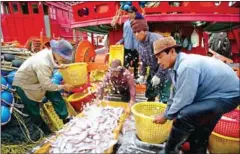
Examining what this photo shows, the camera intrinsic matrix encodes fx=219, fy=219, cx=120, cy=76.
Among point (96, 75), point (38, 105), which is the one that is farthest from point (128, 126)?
point (96, 75)

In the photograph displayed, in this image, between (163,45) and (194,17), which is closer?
(163,45)

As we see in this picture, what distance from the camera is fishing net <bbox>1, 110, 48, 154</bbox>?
4254 millimetres

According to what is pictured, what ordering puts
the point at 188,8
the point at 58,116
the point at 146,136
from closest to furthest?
the point at 146,136, the point at 58,116, the point at 188,8

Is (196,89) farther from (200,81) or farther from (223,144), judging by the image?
(223,144)

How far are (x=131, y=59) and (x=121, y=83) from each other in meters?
1.66

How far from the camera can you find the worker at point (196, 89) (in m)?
2.18

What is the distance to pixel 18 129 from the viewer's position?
4520 mm

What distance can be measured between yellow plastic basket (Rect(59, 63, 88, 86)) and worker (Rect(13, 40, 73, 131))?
0.95m

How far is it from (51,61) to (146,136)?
2114mm

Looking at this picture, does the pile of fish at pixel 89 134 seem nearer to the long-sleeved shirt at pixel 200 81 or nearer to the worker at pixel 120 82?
the worker at pixel 120 82

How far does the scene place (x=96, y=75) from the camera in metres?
6.51

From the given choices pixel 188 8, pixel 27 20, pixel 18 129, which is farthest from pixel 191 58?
pixel 27 20

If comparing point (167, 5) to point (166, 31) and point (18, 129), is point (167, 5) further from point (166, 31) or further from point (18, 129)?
point (18, 129)

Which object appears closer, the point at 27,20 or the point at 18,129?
the point at 18,129
